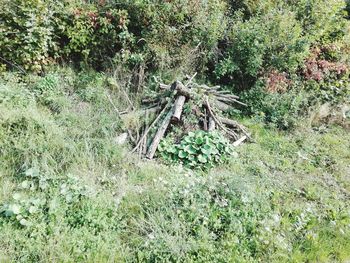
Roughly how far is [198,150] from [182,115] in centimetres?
73

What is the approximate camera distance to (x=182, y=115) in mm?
4664

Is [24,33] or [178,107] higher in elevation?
[24,33]

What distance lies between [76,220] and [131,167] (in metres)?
1.05

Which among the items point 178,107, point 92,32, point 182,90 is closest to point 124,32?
point 92,32

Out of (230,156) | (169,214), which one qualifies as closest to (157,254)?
(169,214)

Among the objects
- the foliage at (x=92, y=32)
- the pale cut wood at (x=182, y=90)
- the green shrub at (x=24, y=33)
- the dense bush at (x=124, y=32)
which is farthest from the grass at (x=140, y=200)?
the foliage at (x=92, y=32)

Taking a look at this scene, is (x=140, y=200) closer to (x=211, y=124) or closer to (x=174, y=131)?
(x=174, y=131)

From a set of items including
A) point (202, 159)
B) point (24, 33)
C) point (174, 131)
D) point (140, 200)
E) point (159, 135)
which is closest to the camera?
point (140, 200)

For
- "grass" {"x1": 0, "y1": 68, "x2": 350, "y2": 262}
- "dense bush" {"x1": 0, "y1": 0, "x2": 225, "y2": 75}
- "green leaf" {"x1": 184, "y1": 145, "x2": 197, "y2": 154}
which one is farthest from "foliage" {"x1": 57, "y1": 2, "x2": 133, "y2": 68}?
"green leaf" {"x1": 184, "y1": 145, "x2": 197, "y2": 154}

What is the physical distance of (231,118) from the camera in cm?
544

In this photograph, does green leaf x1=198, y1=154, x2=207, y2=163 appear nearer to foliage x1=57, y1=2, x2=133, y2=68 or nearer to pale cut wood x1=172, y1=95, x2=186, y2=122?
pale cut wood x1=172, y1=95, x2=186, y2=122

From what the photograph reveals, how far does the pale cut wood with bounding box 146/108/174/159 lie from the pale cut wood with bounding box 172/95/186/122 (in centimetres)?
8

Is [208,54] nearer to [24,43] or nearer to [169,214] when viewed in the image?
[24,43]

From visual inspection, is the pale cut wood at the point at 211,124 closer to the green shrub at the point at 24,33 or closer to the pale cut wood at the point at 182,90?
the pale cut wood at the point at 182,90
